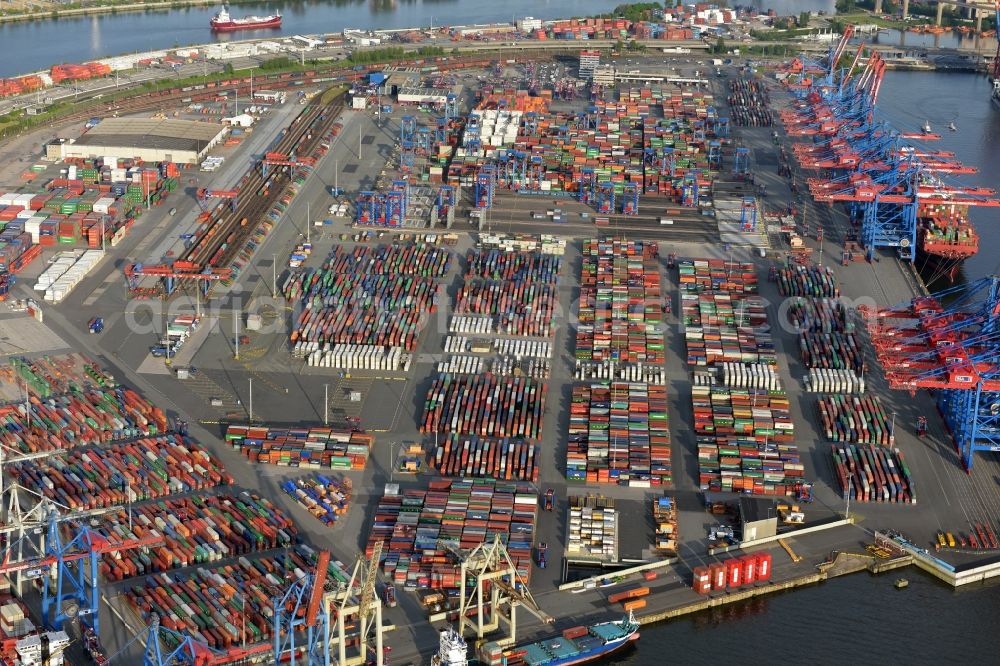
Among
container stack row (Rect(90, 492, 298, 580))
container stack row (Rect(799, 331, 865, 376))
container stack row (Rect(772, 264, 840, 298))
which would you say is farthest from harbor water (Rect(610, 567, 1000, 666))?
container stack row (Rect(772, 264, 840, 298))

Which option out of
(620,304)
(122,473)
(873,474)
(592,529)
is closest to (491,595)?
(592,529)

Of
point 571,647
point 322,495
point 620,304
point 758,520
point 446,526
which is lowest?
point 571,647

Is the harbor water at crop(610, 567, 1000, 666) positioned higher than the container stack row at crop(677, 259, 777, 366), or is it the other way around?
the container stack row at crop(677, 259, 777, 366)

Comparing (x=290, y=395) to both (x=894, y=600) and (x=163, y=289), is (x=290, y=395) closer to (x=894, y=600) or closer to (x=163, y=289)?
(x=163, y=289)

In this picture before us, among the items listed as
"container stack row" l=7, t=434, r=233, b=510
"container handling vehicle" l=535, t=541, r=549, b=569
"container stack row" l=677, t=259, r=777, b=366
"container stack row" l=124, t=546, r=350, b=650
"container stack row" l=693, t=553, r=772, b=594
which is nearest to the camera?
"container stack row" l=124, t=546, r=350, b=650

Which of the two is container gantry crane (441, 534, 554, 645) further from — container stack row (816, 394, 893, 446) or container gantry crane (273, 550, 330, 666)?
container stack row (816, 394, 893, 446)

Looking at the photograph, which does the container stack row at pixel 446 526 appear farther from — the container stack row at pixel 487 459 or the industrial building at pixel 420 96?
the industrial building at pixel 420 96

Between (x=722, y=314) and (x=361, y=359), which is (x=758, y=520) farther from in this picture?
(x=361, y=359)
